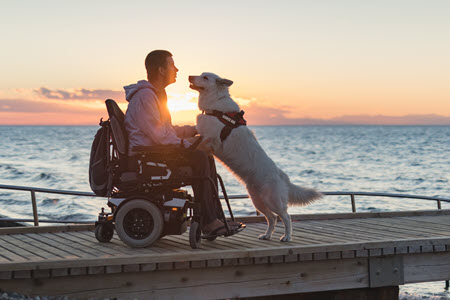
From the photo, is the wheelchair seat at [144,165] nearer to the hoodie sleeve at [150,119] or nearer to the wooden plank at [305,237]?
the hoodie sleeve at [150,119]

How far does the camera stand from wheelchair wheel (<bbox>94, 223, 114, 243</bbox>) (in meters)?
5.76

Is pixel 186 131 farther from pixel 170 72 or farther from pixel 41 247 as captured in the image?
pixel 41 247

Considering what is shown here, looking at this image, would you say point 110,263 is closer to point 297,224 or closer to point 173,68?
point 173,68

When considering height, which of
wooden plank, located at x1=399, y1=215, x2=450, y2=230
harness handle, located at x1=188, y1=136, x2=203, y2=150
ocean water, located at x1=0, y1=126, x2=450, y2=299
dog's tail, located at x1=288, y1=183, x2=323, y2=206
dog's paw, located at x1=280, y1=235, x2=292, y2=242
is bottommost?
ocean water, located at x1=0, y1=126, x2=450, y2=299

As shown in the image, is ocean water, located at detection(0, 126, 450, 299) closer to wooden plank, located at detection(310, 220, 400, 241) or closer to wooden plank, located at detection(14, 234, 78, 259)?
wooden plank, located at detection(310, 220, 400, 241)

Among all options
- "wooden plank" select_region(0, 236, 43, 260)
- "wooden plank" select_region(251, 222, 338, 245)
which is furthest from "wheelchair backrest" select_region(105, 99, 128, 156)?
"wooden plank" select_region(251, 222, 338, 245)

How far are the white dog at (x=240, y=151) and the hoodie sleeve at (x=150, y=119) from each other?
1.65 ft

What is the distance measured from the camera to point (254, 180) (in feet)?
19.0

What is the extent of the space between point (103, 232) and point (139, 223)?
57 centimetres

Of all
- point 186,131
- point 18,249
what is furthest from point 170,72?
point 18,249

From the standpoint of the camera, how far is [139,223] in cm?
543

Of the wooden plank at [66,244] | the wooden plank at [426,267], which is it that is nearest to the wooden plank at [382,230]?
the wooden plank at [426,267]

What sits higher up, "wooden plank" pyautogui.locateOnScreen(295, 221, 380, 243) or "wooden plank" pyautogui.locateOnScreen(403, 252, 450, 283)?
"wooden plank" pyautogui.locateOnScreen(295, 221, 380, 243)

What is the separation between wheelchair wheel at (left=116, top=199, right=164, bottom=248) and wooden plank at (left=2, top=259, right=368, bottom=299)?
1.94 ft
